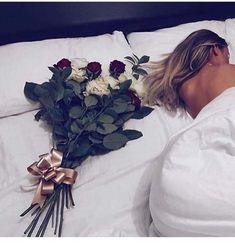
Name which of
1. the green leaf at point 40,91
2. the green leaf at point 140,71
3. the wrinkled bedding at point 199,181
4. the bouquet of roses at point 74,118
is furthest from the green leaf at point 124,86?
the wrinkled bedding at point 199,181

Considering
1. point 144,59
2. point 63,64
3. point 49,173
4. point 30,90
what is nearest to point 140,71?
point 144,59

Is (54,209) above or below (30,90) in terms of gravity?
below

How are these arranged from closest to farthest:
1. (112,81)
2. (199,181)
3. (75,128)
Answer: (199,181) → (75,128) → (112,81)

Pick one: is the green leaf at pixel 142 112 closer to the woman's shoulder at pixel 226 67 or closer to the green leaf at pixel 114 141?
the green leaf at pixel 114 141

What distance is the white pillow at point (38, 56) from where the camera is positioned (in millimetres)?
1166

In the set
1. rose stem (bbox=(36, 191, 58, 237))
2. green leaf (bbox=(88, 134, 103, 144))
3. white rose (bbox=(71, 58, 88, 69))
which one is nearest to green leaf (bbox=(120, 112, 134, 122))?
green leaf (bbox=(88, 134, 103, 144))

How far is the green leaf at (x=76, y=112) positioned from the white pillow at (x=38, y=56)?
165mm

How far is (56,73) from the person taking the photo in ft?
3.68

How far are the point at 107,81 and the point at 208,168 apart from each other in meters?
0.46

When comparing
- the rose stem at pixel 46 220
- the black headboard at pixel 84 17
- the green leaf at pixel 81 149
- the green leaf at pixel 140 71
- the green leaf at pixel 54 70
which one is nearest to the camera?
the rose stem at pixel 46 220

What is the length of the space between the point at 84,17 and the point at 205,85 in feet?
1.67

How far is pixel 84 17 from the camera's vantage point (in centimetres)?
137

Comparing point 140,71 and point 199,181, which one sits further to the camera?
point 140,71

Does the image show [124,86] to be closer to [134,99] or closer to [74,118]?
[134,99]
